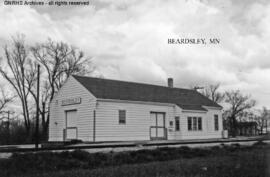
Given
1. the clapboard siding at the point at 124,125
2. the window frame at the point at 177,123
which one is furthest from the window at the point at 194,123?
the clapboard siding at the point at 124,125

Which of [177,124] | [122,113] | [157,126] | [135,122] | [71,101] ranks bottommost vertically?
[157,126]

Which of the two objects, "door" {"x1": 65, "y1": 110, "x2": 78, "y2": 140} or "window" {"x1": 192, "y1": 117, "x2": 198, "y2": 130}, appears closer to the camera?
"door" {"x1": 65, "y1": 110, "x2": 78, "y2": 140}

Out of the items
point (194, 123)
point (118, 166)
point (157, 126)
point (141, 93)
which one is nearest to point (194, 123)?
point (194, 123)

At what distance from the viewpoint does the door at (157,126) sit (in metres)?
27.7

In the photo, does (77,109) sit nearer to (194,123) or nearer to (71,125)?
(71,125)

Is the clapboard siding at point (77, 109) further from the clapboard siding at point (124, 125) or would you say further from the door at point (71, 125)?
the clapboard siding at point (124, 125)

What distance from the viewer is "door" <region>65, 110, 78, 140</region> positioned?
25.7m

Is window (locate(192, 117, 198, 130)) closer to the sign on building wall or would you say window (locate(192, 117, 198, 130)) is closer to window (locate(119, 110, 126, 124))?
window (locate(119, 110, 126, 124))

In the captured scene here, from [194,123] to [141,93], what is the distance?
5.84 meters

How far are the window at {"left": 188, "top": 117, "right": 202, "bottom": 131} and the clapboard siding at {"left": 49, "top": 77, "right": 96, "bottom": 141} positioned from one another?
33.4ft

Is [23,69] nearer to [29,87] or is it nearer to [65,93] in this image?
[29,87]

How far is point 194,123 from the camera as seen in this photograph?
102ft

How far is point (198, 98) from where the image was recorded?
3556 cm

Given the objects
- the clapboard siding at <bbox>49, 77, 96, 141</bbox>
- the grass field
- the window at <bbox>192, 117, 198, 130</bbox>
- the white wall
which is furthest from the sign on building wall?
the grass field
